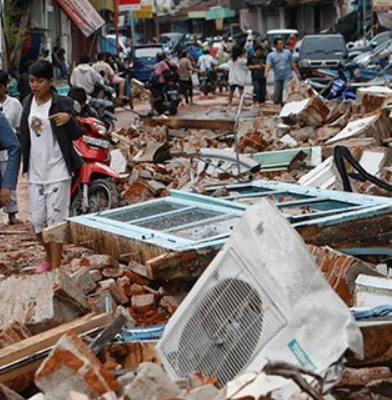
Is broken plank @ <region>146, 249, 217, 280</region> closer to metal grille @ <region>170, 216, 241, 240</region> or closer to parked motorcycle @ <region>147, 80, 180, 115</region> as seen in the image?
metal grille @ <region>170, 216, 241, 240</region>

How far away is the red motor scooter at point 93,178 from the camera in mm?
9617

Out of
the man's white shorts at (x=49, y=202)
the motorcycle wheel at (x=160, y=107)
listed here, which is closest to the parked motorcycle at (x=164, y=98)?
the motorcycle wheel at (x=160, y=107)

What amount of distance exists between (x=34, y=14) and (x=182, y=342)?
2736cm

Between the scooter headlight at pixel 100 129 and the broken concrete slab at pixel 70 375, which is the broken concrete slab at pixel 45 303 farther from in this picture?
the scooter headlight at pixel 100 129

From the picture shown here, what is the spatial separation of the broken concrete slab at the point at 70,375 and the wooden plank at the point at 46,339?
66 cm

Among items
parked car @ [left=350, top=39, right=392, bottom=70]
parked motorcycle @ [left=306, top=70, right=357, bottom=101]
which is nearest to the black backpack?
parked car @ [left=350, top=39, right=392, bottom=70]

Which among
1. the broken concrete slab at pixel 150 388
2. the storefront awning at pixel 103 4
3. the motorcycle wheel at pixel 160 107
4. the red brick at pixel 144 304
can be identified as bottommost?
the motorcycle wheel at pixel 160 107

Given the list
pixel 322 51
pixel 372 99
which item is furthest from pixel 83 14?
pixel 372 99

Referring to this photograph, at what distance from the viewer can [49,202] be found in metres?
7.57

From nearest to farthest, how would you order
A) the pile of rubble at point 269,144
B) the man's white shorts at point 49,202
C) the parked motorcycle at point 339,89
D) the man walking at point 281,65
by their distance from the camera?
1. the man's white shorts at point 49,202
2. the pile of rubble at point 269,144
3. the parked motorcycle at point 339,89
4. the man walking at point 281,65

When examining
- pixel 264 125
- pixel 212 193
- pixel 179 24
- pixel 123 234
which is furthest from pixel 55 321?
pixel 179 24

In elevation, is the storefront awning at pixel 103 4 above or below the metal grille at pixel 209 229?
above

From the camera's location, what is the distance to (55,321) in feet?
16.6

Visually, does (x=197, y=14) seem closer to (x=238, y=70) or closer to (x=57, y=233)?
(x=238, y=70)
